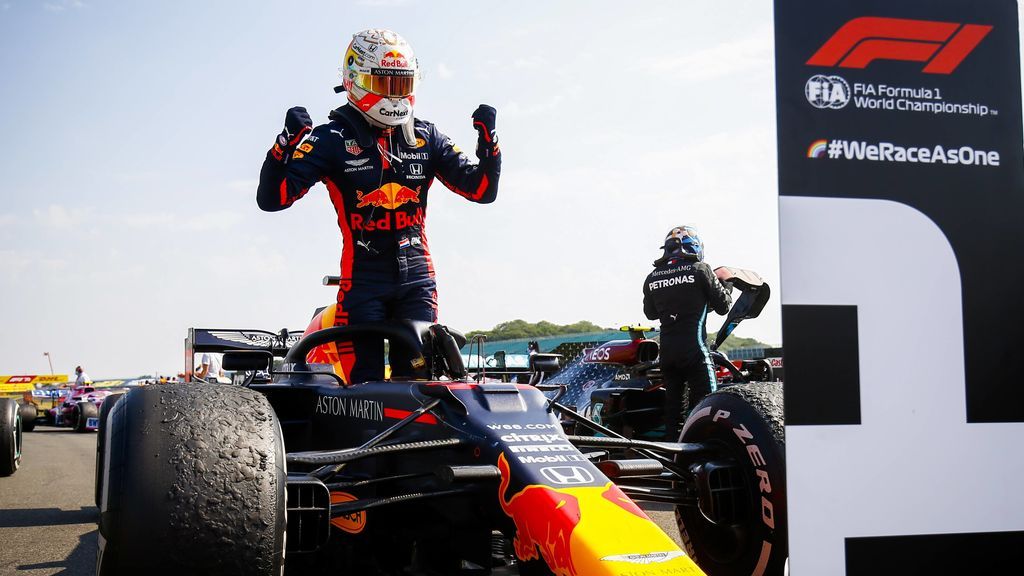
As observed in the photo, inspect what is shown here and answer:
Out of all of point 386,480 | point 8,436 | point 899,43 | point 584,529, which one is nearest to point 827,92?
point 899,43

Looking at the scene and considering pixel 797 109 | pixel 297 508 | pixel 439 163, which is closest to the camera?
pixel 797 109

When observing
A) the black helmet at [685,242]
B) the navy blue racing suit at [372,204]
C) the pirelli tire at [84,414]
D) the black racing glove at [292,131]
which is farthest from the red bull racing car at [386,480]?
the pirelli tire at [84,414]

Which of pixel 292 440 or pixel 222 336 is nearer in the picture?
pixel 292 440

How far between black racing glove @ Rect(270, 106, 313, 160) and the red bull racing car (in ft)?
2.80

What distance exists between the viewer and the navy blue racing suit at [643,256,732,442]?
669 cm

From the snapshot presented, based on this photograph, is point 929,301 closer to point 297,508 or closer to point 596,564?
point 596,564

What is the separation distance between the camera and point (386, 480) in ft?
10.6

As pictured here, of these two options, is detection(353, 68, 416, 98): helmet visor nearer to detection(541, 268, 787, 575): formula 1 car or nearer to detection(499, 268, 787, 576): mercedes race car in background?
detection(499, 268, 787, 576): mercedes race car in background

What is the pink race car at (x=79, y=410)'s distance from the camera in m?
19.2

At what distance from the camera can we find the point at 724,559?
3.62m

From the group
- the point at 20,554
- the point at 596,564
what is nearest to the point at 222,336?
the point at 20,554

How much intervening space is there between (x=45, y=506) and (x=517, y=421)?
5080mm

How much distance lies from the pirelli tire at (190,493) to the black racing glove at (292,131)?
5.72 feet

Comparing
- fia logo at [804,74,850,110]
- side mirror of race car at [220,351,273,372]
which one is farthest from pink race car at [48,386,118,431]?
fia logo at [804,74,850,110]
